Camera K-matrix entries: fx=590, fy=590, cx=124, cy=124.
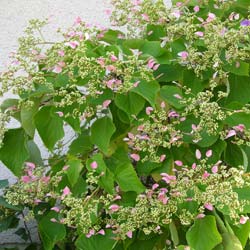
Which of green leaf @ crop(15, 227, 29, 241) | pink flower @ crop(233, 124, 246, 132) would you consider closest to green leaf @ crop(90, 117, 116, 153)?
pink flower @ crop(233, 124, 246, 132)

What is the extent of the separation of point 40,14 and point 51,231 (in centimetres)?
139

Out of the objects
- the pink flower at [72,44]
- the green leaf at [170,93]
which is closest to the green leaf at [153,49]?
the green leaf at [170,93]

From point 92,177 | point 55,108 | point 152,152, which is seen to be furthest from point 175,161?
point 55,108

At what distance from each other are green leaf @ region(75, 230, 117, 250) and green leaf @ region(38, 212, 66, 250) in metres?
0.11

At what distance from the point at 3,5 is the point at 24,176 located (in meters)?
1.30

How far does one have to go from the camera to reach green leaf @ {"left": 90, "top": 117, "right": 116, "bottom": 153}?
5.48 feet

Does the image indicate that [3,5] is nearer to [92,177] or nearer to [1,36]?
[1,36]

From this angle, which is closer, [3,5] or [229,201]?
[229,201]

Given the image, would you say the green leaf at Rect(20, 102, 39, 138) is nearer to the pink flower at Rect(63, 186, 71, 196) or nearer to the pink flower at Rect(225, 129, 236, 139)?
the pink flower at Rect(63, 186, 71, 196)

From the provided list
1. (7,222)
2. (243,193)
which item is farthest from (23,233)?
(243,193)

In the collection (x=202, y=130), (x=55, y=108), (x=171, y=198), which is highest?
(x=55, y=108)

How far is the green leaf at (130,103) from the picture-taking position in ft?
5.36

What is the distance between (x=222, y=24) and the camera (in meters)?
1.72

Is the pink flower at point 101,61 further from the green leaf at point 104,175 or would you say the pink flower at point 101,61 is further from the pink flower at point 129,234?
the pink flower at point 129,234
